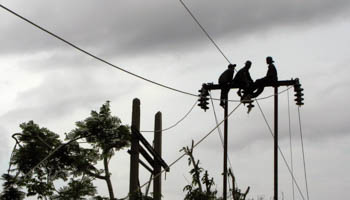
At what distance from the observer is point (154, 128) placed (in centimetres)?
1631

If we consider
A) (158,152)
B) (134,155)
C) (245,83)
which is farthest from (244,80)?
(134,155)

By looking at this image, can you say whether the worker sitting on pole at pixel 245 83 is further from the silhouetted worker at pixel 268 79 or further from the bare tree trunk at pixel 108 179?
the bare tree trunk at pixel 108 179

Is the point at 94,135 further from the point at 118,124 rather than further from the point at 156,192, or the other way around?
the point at 156,192

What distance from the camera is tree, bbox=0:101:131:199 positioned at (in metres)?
19.0

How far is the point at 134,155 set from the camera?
15094 mm

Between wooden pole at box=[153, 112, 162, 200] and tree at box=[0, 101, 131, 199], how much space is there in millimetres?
3118

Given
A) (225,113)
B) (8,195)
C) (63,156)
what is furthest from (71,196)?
(225,113)

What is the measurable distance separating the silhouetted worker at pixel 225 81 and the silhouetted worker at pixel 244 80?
0.54 ft

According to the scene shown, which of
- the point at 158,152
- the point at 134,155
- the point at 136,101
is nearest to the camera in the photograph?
the point at 134,155

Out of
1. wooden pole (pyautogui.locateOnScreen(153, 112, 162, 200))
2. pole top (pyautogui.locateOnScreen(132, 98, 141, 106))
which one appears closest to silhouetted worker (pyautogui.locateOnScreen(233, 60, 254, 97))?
wooden pole (pyautogui.locateOnScreen(153, 112, 162, 200))

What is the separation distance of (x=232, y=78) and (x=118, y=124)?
11.0ft

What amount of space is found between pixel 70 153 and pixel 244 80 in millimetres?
5256

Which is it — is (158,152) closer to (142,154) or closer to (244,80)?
(142,154)

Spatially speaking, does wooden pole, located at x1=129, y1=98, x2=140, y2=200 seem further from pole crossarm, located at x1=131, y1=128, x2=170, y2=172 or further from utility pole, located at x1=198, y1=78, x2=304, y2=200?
utility pole, located at x1=198, y1=78, x2=304, y2=200
